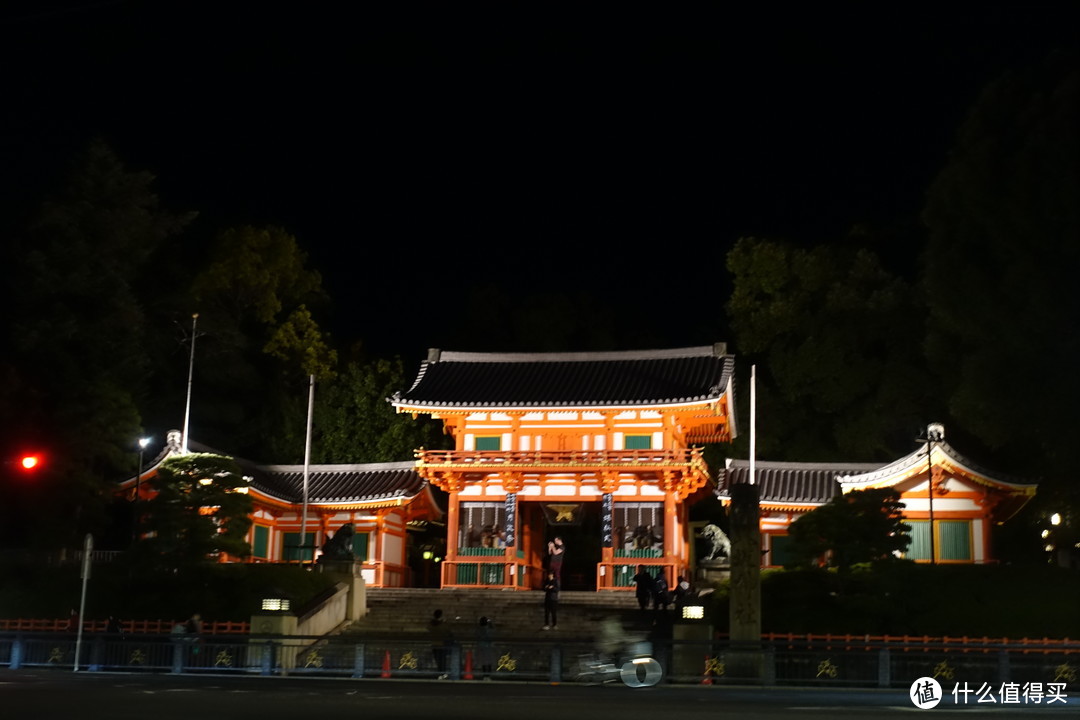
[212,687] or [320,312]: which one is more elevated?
[320,312]

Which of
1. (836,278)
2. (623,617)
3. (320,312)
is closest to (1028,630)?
(623,617)

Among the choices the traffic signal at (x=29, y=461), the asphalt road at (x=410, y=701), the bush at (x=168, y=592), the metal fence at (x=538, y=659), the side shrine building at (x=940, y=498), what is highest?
the side shrine building at (x=940, y=498)

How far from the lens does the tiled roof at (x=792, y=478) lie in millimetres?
41156

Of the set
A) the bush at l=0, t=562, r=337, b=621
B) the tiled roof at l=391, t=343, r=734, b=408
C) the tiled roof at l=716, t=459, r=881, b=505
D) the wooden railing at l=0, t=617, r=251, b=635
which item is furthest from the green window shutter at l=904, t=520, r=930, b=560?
the wooden railing at l=0, t=617, r=251, b=635

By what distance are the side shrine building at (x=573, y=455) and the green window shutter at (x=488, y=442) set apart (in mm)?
46

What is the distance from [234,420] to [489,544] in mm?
17253

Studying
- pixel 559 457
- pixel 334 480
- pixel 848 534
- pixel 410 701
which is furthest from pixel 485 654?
pixel 334 480

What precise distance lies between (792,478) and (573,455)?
8.30 meters

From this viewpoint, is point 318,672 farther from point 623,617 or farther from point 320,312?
point 320,312

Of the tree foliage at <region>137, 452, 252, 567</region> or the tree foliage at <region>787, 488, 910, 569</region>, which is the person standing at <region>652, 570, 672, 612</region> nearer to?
the tree foliage at <region>787, 488, 910, 569</region>

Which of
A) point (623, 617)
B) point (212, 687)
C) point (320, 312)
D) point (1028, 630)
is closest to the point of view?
point (212, 687)

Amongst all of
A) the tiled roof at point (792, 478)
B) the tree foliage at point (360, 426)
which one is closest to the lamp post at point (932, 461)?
the tiled roof at point (792, 478)

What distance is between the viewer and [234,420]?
52.8 metres

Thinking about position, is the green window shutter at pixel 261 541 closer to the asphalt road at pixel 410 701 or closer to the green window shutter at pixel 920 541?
the asphalt road at pixel 410 701
